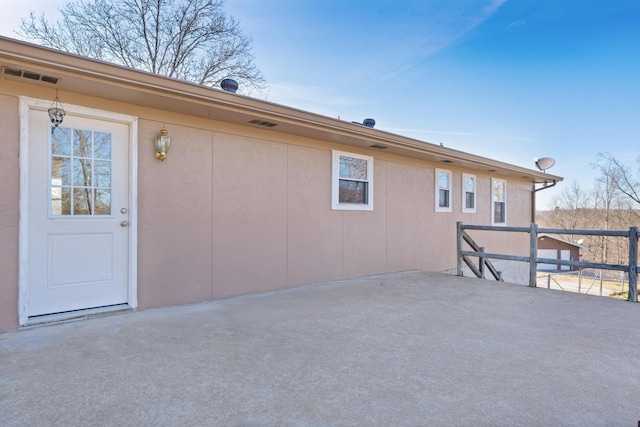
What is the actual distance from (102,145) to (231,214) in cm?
158

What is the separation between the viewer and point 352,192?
589 centimetres

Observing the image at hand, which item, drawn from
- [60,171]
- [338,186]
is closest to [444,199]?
[338,186]

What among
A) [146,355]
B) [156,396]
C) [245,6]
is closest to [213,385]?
[156,396]

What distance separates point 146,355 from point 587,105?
59.6 ft

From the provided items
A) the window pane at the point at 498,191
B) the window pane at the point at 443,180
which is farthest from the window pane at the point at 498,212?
the window pane at the point at 443,180

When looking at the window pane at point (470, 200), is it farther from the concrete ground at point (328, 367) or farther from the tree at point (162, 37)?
the tree at point (162, 37)

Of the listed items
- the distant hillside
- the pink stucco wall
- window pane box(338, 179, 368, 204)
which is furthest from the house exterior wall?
the distant hillside

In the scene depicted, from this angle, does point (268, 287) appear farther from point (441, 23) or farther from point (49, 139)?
point (441, 23)

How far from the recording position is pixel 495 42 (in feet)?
31.2

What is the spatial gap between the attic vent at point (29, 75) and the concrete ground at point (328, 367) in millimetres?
2208

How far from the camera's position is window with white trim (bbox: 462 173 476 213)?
8.23m

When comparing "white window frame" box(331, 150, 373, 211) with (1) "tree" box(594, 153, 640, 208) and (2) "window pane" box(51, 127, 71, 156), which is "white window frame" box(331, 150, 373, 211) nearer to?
(2) "window pane" box(51, 127, 71, 156)

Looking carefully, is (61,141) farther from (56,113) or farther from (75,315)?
(75,315)

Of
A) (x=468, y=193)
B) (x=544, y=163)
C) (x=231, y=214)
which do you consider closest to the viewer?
(x=231, y=214)
